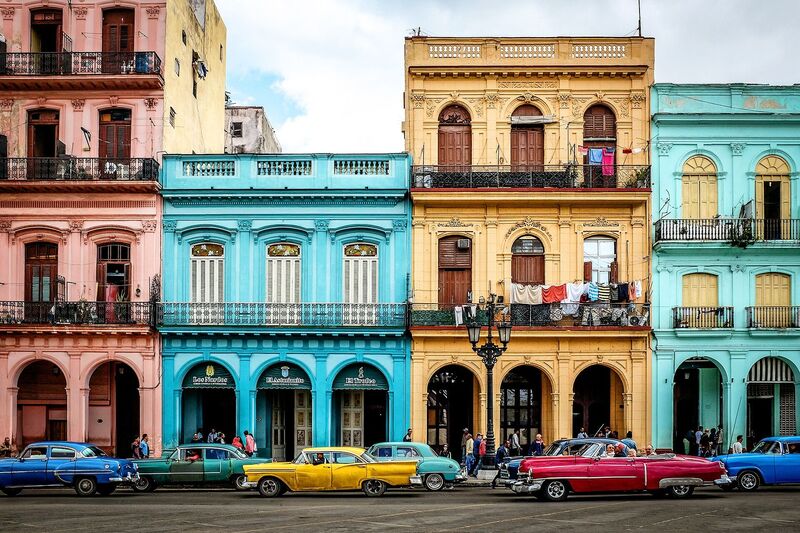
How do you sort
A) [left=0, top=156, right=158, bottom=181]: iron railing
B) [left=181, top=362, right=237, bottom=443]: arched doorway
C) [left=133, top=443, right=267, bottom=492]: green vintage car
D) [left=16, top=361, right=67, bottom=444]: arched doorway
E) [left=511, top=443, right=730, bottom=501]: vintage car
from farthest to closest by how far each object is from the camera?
[left=16, top=361, right=67, bottom=444]: arched doorway, [left=181, top=362, right=237, bottom=443]: arched doorway, [left=0, top=156, right=158, bottom=181]: iron railing, [left=133, top=443, right=267, bottom=492]: green vintage car, [left=511, top=443, right=730, bottom=501]: vintage car

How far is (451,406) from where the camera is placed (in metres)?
32.8

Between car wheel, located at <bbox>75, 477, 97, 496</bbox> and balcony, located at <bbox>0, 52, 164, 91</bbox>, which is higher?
balcony, located at <bbox>0, 52, 164, 91</bbox>

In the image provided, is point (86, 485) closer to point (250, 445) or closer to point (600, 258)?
point (250, 445)

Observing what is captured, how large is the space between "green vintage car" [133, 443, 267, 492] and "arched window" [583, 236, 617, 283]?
12.7 m

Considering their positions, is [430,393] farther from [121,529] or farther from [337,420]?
[121,529]

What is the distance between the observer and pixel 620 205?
31.4 metres

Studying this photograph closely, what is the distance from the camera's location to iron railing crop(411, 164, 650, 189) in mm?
31297

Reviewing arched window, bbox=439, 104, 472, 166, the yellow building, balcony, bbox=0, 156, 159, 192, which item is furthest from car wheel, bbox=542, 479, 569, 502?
balcony, bbox=0, 156, 159, 192

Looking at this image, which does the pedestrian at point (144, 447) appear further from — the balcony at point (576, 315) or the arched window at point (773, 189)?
the arched window at point (773, 189)

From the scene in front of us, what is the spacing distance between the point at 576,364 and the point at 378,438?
6936 mm

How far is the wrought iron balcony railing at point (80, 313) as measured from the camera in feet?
102

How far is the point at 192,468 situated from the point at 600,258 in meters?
14.5

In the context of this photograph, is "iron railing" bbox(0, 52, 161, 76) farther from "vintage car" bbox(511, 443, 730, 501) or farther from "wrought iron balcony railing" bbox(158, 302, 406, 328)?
"vintage car" bbox(511, 443, 730, 501)

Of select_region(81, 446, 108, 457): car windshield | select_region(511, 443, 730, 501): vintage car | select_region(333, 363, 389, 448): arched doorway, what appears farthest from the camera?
select_region(333, 363, 389, 448): arched doorway
